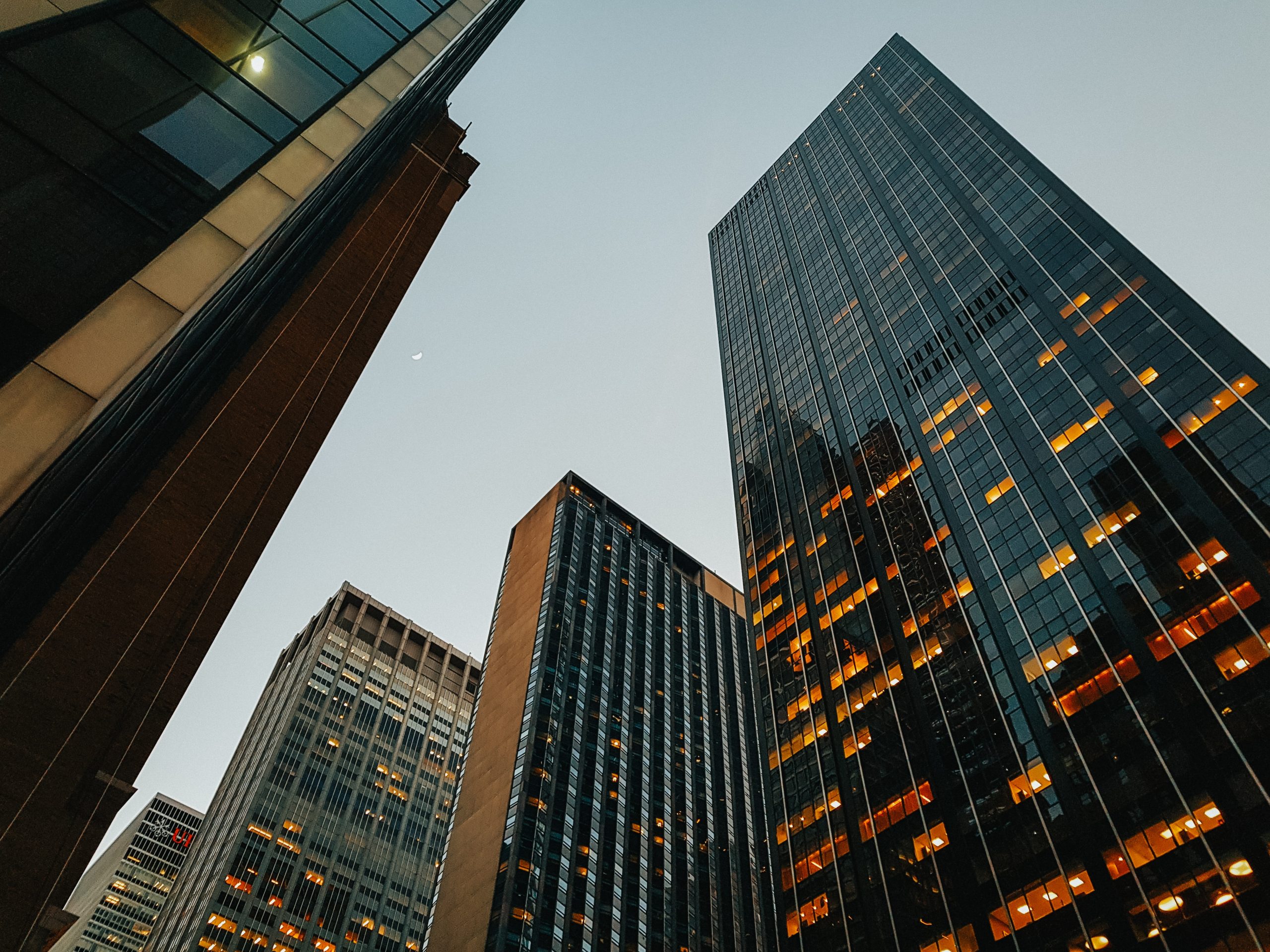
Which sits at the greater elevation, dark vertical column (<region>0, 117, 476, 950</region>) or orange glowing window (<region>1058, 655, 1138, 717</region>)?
orange glowing window (<region>1058, 655, 1138, 717</region>)

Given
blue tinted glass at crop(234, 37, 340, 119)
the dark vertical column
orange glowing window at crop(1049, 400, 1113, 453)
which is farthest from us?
orange glowing window at crop(1049, 400, 1113, 453)

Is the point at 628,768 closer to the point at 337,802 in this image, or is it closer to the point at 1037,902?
the point at 337,802

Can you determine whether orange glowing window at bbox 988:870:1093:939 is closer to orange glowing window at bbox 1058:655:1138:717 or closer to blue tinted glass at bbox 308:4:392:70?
orange glowing window at bbox 1058:655:1138:717

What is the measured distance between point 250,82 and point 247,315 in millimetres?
5990

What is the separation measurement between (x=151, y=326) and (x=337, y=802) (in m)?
156

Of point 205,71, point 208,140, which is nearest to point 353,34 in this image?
point 205,71

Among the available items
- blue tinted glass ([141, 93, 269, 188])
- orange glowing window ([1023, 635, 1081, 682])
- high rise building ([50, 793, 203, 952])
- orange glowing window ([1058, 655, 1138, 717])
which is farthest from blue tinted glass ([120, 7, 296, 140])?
high rise building ([50, 793, 203, 952])

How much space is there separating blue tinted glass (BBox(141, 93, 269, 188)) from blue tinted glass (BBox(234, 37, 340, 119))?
1086 millimetres

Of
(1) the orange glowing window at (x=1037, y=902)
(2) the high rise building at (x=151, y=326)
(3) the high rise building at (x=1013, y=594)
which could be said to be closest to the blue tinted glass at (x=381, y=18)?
(2) the high rise building at (x=151, y=326)

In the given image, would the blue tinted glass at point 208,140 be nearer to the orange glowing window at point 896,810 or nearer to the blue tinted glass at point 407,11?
the blue tinted glass at point 407,11

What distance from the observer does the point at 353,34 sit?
1628 centimetres

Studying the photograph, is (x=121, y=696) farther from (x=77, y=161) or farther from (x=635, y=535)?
(x=635, y=535)

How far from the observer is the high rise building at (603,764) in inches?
4107

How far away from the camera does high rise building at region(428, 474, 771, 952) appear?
342 feet
